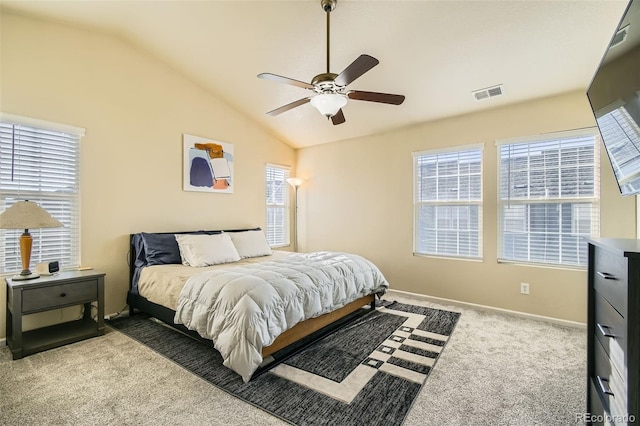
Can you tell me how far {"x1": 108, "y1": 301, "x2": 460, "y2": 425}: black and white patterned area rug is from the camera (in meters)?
1.88

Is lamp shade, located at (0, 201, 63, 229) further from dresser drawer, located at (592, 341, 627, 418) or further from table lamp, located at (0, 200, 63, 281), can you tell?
dresser drawer, located at (592, 341, 627, 418)

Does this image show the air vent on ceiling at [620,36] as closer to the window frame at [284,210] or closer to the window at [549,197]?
the window at [549,197]

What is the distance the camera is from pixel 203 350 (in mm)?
2658

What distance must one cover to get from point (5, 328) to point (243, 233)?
2543 millimetres

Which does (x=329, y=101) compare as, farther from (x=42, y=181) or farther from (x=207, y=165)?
(x=42, y=181)

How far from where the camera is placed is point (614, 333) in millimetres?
1239

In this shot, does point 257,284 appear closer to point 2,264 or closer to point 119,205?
point 119,205

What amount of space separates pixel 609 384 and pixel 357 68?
219 cm

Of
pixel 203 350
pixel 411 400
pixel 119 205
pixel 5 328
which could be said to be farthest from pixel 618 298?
pixel 5 328

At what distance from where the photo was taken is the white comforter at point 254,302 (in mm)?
2104

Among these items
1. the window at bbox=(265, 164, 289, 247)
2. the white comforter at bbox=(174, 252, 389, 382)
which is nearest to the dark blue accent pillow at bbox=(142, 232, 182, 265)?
the white comforter at bbox=(174, 252, 389, 382)

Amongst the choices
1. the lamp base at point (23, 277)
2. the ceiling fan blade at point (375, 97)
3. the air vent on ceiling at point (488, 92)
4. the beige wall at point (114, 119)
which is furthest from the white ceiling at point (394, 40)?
the lamp base at point (23, 277)

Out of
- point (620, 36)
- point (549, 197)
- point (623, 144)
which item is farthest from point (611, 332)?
point (549, 197)

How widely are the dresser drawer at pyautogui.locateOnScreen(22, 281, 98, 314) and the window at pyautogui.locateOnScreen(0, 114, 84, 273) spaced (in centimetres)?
55
